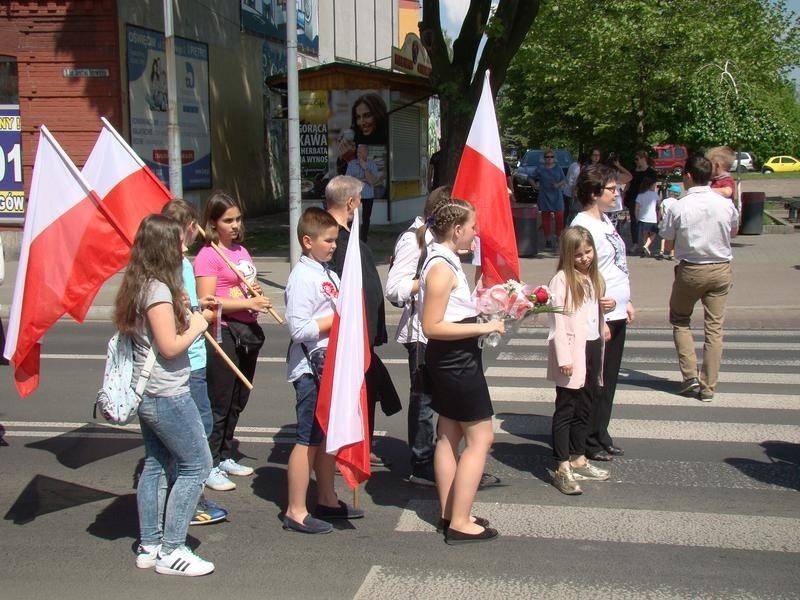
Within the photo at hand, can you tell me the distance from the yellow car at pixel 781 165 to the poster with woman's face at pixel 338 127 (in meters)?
47.8

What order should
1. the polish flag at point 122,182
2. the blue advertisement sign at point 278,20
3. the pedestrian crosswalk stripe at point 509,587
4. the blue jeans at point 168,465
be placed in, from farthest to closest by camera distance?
1. the blue advertisement sign at point 278,20
2. the polish flag at point 122,182
3. the blue jeans at point 168,465
4. the pedestrian crosswalk stripe at point 509,587

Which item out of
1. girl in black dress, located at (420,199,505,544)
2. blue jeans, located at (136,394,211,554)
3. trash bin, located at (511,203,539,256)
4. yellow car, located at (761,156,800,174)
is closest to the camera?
blue jeans, located at (136,394,211,554)

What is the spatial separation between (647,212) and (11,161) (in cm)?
1145

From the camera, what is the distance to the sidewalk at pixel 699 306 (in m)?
12.0

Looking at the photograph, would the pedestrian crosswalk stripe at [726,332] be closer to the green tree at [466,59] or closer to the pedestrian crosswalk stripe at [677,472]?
the pedestrian crosswalk stripe at [677,472]

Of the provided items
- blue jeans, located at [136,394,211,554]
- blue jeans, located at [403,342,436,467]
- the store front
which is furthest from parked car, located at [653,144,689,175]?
blue jeans, located at [136,394,211,554]

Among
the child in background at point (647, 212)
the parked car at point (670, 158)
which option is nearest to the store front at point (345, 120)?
the child in background at point (647, 212)

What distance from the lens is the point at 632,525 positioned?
5082mm

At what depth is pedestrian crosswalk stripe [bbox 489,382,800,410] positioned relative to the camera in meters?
7.58

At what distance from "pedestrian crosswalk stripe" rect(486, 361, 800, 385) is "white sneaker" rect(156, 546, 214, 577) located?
4585mm

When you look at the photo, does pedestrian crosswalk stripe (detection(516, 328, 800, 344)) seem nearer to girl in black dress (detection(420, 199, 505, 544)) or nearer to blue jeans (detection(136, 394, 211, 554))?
girl in black dress (detection(420, 199, 505, 544))

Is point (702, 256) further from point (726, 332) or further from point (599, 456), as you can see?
point (726, 332)

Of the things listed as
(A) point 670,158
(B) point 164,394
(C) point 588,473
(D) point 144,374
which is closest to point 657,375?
(C) point 588,473

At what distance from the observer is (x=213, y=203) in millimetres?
5586
